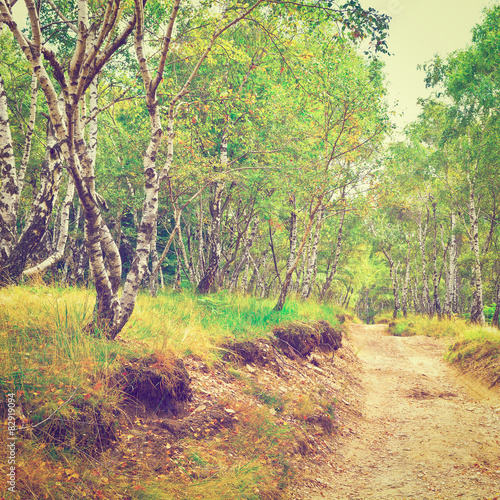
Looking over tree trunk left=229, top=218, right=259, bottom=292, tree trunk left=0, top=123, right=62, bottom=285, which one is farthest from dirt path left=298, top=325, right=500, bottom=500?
tree trunk left=229, top=218, right=259, bottom=292

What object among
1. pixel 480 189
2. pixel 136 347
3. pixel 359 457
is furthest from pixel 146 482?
pixel 480 189

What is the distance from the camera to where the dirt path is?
448cm

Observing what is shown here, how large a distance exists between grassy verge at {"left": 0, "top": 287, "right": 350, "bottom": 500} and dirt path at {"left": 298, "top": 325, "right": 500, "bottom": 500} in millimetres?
959

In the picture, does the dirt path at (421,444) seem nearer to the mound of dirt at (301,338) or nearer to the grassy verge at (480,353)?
the grassy verge at (480,353)

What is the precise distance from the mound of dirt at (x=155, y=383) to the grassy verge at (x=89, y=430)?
5.7 inches

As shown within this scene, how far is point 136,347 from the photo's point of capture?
16.8ft

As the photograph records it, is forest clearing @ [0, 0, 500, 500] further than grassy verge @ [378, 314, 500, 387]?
No

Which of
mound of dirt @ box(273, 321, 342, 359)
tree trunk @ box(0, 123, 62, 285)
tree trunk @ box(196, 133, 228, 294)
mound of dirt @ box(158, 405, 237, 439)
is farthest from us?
tree trunk @ box(196, 133, 228, 294)

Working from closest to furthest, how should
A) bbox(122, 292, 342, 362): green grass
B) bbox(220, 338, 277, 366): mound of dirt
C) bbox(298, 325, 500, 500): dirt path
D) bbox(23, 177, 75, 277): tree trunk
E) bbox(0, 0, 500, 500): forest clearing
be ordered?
bbox(0, 0, 500, 500): forest clearing < bbox(298, 325, 500, 500): dirt path < bbox(122, 292, 342, 362): green grass < bbox(220, 338, 277, 366): mound of dirt < bbox(23, 177, 75, 277): tree trunk

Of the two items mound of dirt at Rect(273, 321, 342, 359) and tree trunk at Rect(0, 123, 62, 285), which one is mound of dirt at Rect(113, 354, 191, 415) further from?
tree trunk at Rect(0, 123, 62, 285)

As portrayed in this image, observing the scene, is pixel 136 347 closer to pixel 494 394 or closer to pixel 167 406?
pixel 167 406

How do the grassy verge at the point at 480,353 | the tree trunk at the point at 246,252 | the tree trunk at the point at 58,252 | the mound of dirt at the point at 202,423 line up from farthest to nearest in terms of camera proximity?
the tree trunk at the point at 246,252 < the grassy verge at the point at 480,353 < the tree trunk at the point at 58,252 < the mound of dirt at the point at 202,423

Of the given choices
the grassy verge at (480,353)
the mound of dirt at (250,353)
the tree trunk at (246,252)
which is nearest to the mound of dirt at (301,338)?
the mound of dirt at (250,353)

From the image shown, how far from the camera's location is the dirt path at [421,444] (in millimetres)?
4477
